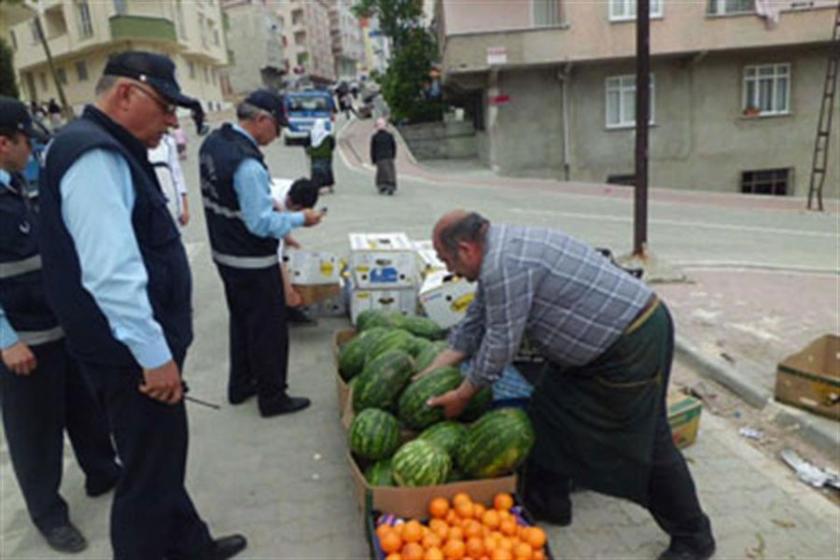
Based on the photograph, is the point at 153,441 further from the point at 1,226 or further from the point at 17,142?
the point at 17,142

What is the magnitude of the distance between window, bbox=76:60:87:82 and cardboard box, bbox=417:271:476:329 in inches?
1704

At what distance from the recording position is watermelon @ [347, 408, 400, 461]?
3303 mm

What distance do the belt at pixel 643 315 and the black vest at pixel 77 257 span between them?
1831 millimetres

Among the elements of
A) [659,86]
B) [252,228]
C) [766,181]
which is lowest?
[766,181]

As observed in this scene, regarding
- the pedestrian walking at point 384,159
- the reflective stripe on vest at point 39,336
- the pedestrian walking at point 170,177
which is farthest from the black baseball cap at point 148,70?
the pedestrian walking at point 384,159

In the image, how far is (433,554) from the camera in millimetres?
2680

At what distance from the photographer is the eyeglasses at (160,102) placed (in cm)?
240

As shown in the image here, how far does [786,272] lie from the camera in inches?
333

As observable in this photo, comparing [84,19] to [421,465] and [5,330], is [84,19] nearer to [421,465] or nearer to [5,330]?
[5,330]

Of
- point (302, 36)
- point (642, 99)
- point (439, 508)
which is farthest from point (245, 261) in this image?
point (302, 36)

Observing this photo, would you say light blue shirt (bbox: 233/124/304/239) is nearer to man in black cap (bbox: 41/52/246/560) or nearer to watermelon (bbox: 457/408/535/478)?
man in black cap (bbox: 41/52/246/560)

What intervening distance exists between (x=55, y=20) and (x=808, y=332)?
152 ft

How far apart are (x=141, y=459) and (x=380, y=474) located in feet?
3.60

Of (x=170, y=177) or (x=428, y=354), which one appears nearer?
(x=428, y=354)
